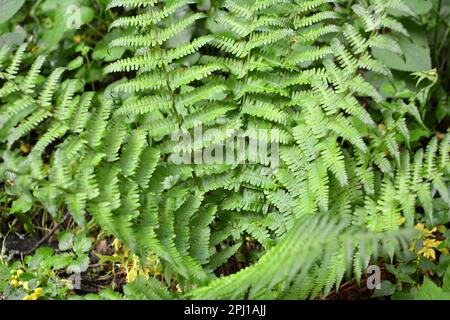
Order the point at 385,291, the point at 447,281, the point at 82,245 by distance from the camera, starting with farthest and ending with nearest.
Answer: the point at 82,245 → the point at 385,291 → the point at 447,281

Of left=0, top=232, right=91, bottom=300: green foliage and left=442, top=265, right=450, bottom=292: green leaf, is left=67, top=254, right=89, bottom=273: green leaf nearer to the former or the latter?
left=0, top=232, right=91, bottom=300: green foliage

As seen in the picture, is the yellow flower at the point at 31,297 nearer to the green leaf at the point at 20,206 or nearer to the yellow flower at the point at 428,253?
the green leaf at the point at 20,206

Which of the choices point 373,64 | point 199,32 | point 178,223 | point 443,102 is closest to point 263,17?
point 373,64

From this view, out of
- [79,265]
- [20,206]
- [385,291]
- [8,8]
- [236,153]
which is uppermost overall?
[8,8]

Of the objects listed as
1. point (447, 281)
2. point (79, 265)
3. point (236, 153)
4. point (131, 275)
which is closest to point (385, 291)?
point (447, 281)

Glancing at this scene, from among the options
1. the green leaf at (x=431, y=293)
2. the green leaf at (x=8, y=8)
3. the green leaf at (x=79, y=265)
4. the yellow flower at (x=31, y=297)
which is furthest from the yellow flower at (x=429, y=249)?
the green leaf at (x=8, y=8)

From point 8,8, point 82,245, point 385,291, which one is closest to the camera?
point 385,291

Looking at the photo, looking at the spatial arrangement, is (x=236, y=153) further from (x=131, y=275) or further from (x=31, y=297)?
(x=31, y=297)
